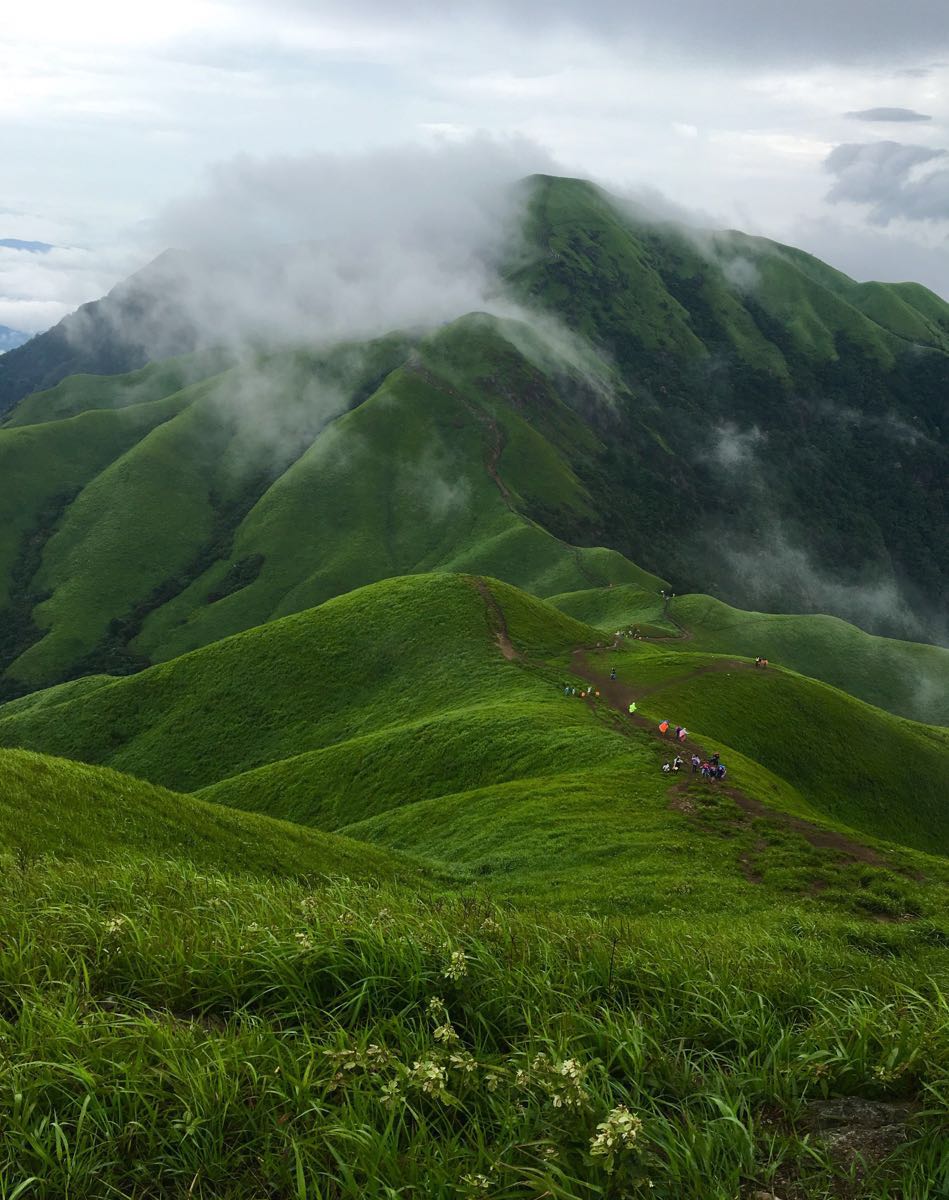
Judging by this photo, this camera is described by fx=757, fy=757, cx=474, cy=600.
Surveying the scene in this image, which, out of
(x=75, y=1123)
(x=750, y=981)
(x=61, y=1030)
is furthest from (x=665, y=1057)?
(x=61, y=1030)

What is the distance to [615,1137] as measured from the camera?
477 cm

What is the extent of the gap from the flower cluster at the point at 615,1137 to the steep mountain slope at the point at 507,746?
25.6 meters

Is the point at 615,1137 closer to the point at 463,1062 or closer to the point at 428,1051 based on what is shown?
the point at 463,1062

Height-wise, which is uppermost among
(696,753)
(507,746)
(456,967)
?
(456,967)

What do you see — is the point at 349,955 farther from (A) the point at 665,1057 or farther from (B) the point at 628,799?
(B) the point at 628,799

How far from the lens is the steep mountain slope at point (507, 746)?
36.5 meters

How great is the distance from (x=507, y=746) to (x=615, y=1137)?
52.2m

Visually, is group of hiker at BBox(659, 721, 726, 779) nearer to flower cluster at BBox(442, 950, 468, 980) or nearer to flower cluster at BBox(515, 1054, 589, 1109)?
flower cluster at BBox(442, 950, 468, 980)

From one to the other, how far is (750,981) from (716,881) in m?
25.5

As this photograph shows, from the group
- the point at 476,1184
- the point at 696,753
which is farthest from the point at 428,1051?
the point at 696,753

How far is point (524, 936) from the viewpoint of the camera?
8.40 meters

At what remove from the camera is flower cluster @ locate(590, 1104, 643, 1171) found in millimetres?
4707

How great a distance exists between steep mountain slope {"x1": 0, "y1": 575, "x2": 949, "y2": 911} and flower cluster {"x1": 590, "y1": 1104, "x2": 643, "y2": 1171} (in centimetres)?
2564

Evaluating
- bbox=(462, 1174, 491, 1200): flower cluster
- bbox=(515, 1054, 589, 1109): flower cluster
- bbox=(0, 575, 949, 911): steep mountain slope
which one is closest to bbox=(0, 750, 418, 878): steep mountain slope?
Result: bbox=(0, 575, 949, 911): steep mountain slope
